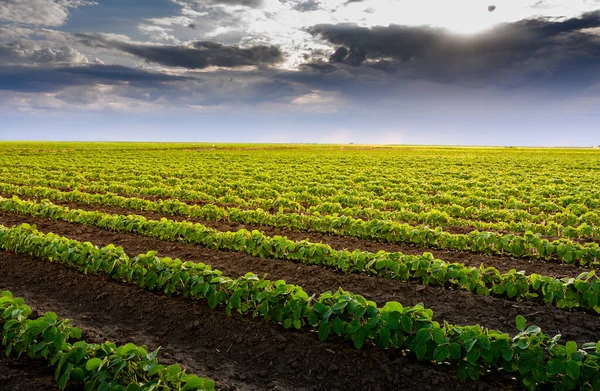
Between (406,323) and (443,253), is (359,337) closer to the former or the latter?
(406,323)

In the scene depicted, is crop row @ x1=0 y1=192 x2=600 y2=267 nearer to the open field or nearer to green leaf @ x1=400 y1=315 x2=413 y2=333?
the open field

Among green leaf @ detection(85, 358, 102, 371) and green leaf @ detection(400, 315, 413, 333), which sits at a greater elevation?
green leaf @ detection(400, 315, 413, 333)

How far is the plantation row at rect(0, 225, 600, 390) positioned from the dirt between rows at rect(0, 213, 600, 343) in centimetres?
61

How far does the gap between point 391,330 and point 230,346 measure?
2246 mm

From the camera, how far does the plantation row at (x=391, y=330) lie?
4.42 m

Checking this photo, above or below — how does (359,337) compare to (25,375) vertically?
above

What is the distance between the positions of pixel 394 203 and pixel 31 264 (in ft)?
39.3

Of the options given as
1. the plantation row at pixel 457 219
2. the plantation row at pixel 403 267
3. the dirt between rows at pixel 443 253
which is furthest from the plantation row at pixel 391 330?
the plantation row at pixel 457 219

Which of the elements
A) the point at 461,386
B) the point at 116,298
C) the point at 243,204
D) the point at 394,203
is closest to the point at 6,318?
the point at 116,298

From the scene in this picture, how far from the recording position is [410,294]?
24.1 ft

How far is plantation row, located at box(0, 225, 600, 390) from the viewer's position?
442 centimetres

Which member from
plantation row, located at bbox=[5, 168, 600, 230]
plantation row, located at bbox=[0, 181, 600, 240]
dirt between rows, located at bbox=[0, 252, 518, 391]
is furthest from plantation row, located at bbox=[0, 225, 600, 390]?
plantation row, located at bbox=[5, 168, 600, 230]

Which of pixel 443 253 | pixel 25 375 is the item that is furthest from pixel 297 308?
pixel 443 253

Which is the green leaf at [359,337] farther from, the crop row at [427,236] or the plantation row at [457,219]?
the plantation row at [457,219]
